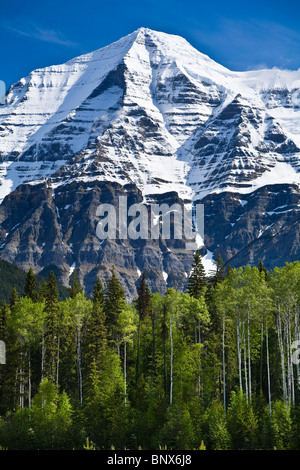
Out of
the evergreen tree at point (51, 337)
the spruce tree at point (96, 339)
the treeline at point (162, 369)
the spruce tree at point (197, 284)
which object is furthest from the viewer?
the spruce tree at point (197, 284)

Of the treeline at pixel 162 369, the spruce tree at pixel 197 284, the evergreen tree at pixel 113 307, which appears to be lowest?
the treeline at pixel 162 369

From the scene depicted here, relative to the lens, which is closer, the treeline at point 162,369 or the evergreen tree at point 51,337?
the treeline at point 162,369

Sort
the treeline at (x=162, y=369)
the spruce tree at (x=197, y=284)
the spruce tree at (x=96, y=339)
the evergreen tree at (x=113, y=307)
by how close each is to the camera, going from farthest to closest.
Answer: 1. the spruce tree at (x=197, y=284)
2. the evergreen tree at (x=113, y=307)
3. the spruce tree at (x=96, y=339)
4. the treeline at (x=162, y=369)

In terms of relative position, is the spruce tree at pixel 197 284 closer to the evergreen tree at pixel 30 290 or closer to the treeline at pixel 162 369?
the treeline at pixel 162 369

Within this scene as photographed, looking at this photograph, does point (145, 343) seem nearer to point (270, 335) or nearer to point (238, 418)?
point (270, 335)

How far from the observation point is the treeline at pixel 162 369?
233ft

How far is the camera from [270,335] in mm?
83750

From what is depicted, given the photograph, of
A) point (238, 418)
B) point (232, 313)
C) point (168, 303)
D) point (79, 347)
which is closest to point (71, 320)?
point (79, 347)

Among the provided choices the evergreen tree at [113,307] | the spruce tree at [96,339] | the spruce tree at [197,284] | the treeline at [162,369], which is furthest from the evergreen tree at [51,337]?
the spruce tree at [197,284]

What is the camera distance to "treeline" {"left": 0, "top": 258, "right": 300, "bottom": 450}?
70.9 m

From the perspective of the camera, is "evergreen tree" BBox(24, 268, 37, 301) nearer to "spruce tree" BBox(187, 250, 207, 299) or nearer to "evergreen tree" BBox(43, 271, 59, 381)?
"evergreen tree" BBox(43, 271, 59, 381)

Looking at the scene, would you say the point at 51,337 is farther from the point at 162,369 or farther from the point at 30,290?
the point at 30,290
